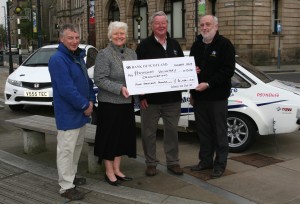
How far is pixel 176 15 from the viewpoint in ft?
117

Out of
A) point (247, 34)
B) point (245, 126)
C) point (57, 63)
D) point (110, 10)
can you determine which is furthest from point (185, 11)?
point (57, 63)

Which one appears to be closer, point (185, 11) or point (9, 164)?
point (9, 164)

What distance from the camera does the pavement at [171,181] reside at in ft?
14.8

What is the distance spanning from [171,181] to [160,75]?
1.30 metres

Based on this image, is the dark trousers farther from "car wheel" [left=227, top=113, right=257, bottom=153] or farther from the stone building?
the stone building

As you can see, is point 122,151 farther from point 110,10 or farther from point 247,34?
point 110,10

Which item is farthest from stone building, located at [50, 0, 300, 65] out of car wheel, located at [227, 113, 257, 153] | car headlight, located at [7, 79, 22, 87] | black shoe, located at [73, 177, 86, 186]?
black shoe, located at [73, 177, 86, 186]

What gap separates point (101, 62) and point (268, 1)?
27028 mm

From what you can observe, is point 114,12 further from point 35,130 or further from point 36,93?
point 35,130

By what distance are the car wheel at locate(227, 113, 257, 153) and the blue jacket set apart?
281 centimetres

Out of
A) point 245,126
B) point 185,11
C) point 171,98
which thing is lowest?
point 245,126

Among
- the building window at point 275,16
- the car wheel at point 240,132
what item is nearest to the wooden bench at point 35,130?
the car wheel at point 240,132

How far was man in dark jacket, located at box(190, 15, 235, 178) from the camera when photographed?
195 inches

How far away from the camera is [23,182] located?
16.8 ft
